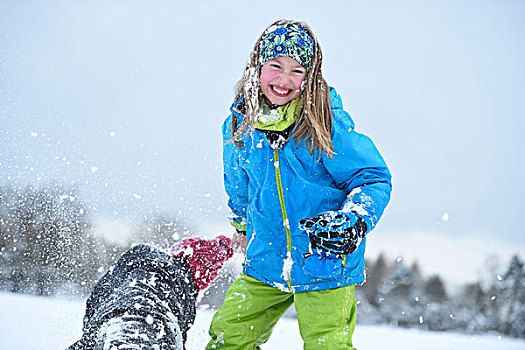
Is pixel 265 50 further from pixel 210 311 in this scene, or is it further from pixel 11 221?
pixel 11 221

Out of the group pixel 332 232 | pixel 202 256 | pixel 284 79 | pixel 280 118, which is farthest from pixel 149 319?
pixel 284 79

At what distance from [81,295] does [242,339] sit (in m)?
2.69

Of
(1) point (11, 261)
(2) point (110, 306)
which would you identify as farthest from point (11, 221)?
(2) point (110, 306)

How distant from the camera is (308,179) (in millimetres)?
2281

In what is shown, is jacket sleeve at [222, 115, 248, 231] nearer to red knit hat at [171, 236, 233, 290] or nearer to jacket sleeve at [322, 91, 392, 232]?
red knit hat at [171, 236, 233, 290]

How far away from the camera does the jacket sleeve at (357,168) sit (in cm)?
206

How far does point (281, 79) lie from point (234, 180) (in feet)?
2.01

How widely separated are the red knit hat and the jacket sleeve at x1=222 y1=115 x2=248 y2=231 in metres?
0.30

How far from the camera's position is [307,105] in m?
2.26

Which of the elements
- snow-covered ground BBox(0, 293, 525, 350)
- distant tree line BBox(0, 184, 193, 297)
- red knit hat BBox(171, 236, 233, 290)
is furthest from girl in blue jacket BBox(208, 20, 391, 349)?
distant tree line BBox(0, 184, 193, 297)

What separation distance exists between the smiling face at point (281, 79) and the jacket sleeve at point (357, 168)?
226 mm

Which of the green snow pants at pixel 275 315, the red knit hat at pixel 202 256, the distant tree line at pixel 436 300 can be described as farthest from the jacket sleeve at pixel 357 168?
the distant tree line at pixel 436 300

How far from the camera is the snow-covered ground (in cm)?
292

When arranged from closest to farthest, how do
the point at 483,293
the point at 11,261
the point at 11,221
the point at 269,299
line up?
the point at 269,299, the point at 11,261, the point at 11,221, the point at 483,293
